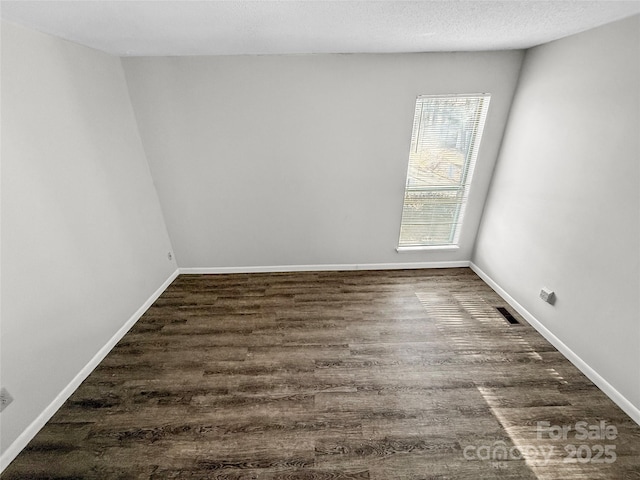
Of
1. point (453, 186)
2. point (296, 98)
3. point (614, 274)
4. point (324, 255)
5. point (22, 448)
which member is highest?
point (296, 98)

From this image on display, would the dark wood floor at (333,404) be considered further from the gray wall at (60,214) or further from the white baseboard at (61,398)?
the gray wall at (60,214)

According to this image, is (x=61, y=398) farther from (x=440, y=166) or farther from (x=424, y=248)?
(x=440, y=166)

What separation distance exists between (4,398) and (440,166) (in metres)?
3.81

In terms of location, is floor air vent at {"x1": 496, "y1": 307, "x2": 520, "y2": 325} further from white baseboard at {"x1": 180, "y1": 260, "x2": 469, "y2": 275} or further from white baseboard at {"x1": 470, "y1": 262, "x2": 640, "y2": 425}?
white baseboard at {"x1": 180, "y1": 260, "x2": 469, "y2": 275}

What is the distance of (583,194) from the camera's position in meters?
1.90

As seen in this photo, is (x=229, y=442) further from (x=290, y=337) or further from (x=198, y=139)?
(x=198, y=139)

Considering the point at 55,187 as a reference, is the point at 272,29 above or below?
above

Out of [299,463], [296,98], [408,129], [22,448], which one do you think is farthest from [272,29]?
[22,448]

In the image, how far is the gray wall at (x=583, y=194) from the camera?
1.63m

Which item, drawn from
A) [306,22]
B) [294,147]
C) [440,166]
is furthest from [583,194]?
[294,147]

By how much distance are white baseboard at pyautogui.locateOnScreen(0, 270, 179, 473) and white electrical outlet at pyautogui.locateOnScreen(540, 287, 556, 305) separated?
3.77 meters

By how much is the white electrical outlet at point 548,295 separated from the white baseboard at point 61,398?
3.77m

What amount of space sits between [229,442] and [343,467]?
2.21 feet

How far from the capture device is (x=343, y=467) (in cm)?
139
